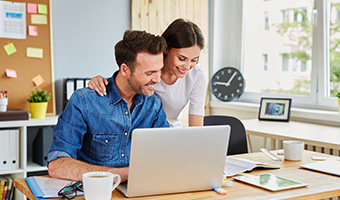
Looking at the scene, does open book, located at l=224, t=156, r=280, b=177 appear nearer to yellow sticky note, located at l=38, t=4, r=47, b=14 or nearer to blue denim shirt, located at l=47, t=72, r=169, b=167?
blue denim shirt, located at l=47, t=72, r=169, b=167

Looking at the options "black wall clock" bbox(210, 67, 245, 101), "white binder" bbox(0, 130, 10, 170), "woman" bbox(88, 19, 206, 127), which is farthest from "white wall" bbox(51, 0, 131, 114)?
"woman" bbox(88, 19, 206, 127)

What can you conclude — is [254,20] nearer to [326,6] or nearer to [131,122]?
[326,6]

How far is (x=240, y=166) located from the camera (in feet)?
5.88

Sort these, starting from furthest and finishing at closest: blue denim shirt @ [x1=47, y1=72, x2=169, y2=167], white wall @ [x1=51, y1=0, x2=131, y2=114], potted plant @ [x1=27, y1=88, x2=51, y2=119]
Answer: white wall @ [x1=51, y1=0, x2=131, y2=114]
potted plant @ [x1=27, y1=88, x2=51, y2=119]
blue denim shirt @ [x1=47, y1=72, x2=169, y2=167]

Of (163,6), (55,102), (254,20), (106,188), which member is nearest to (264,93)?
(254,20)

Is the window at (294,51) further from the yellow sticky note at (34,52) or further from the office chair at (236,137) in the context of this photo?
the yellow sticky note at (34,52)

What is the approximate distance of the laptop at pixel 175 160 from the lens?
4.41 feet

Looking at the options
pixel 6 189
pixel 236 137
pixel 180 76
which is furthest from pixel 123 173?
pixel 6 189

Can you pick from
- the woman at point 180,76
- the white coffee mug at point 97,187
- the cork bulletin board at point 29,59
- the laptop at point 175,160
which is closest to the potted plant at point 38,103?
the cork bulletin board at point 29,59

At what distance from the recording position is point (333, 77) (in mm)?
3240

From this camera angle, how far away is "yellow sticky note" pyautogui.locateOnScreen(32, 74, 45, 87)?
129 inches

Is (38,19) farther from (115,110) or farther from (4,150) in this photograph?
(115,110)

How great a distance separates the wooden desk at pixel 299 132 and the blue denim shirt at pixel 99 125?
1.11 m

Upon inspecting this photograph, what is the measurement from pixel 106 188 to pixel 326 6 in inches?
101
